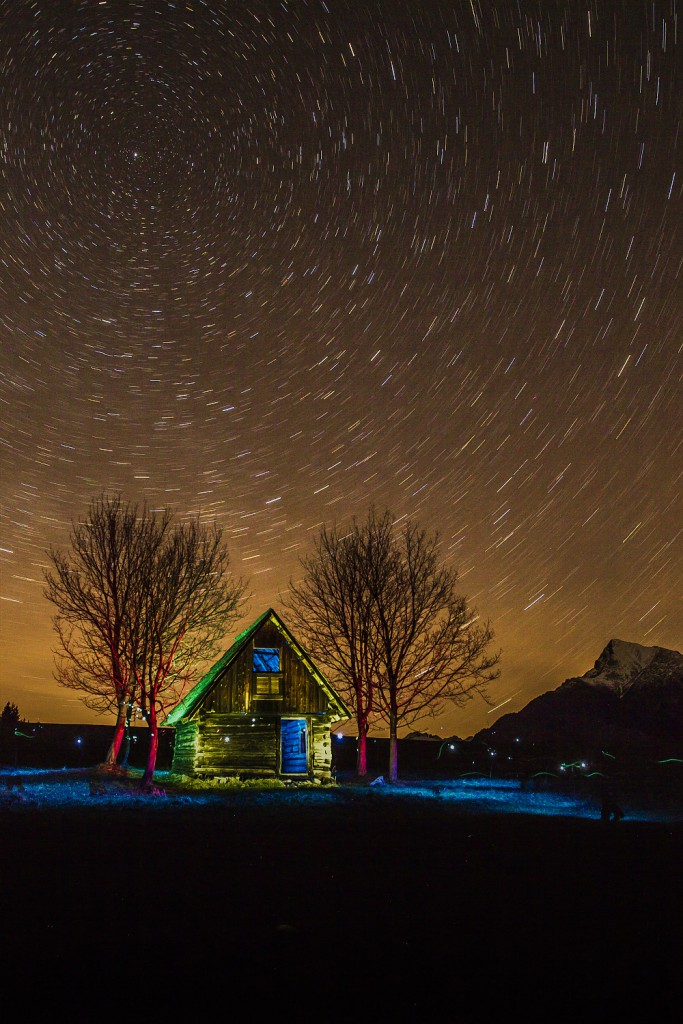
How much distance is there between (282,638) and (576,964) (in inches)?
1126

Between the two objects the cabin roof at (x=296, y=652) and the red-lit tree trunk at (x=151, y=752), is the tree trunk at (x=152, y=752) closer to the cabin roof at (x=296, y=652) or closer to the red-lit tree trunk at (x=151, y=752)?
the red-lit tree trunk at (x=151, y=752)

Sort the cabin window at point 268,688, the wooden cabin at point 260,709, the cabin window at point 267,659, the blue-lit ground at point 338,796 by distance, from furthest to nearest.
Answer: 1. the cabin window at point 267,659
2. the cabin window at point 268,688
3. the wooden cabin at point 260,709
4. the blue-lit ground at point 338,796

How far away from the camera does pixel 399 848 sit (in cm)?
1302

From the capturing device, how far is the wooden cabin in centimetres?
3238

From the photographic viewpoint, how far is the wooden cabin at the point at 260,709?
32375mm

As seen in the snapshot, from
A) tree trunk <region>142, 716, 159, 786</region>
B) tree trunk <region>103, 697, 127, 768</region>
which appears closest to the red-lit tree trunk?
tree trunk <region>142, 716, 159, 786</region>

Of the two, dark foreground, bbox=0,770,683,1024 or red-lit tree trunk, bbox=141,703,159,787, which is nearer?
dark foreground, bbox=0,770,683,1024

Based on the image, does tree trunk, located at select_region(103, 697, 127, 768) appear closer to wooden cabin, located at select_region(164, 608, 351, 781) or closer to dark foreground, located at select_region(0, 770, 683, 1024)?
wooden cabin, located at select_region(164, 608, 351, 781)

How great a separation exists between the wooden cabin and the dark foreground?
18319mm

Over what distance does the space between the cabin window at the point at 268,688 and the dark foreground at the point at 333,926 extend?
62.1 ft

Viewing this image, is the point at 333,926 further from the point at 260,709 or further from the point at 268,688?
the point at 268,688

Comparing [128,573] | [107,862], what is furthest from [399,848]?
[128,573]

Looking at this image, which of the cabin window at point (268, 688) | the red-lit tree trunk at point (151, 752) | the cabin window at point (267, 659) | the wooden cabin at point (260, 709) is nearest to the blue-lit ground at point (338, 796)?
the red-lit tree trunk at point (151, 752)

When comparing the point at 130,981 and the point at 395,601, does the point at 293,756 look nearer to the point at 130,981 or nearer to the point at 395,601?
the point at 395,601
